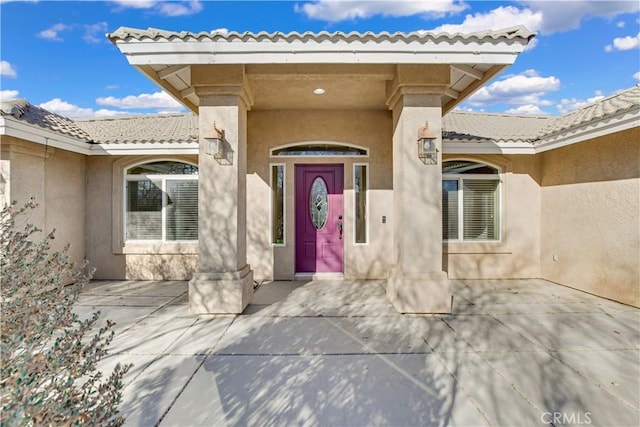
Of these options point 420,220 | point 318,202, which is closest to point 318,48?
point 420,220

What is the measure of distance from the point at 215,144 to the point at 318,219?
122 inches

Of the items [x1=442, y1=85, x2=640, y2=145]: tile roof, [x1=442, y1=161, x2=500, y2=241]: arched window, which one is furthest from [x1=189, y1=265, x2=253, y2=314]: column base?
[x1=442, y1=85, x2=640, y2=145]: tile roof

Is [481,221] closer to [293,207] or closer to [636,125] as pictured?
[636,125]

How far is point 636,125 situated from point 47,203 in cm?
1102

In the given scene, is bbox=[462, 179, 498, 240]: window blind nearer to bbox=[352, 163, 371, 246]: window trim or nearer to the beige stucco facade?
the beige stucco facade

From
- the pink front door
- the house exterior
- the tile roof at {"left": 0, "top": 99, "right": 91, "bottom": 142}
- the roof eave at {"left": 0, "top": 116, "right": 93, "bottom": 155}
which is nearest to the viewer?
the house exterior

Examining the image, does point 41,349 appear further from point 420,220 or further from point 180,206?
point 180,206

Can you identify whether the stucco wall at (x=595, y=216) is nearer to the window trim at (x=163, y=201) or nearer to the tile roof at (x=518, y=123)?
the tile roof at (x=518, y=123)

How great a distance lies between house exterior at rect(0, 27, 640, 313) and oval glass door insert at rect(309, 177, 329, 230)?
0.03 metres

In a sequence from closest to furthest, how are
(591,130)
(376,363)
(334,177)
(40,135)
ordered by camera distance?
(376,363) → (591,130) → (40,135) → (334,177)

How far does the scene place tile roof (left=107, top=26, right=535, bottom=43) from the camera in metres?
4.31

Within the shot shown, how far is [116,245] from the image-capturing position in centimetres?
714

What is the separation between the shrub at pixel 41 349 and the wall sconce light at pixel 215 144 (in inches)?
130

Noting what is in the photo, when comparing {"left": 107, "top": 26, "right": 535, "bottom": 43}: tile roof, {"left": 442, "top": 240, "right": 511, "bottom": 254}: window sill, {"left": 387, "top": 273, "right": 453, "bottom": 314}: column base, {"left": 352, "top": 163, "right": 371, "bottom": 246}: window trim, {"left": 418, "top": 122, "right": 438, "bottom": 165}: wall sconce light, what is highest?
{"left": 107, "top": 26, "right": 535, "bottom": 43}: tile roof
